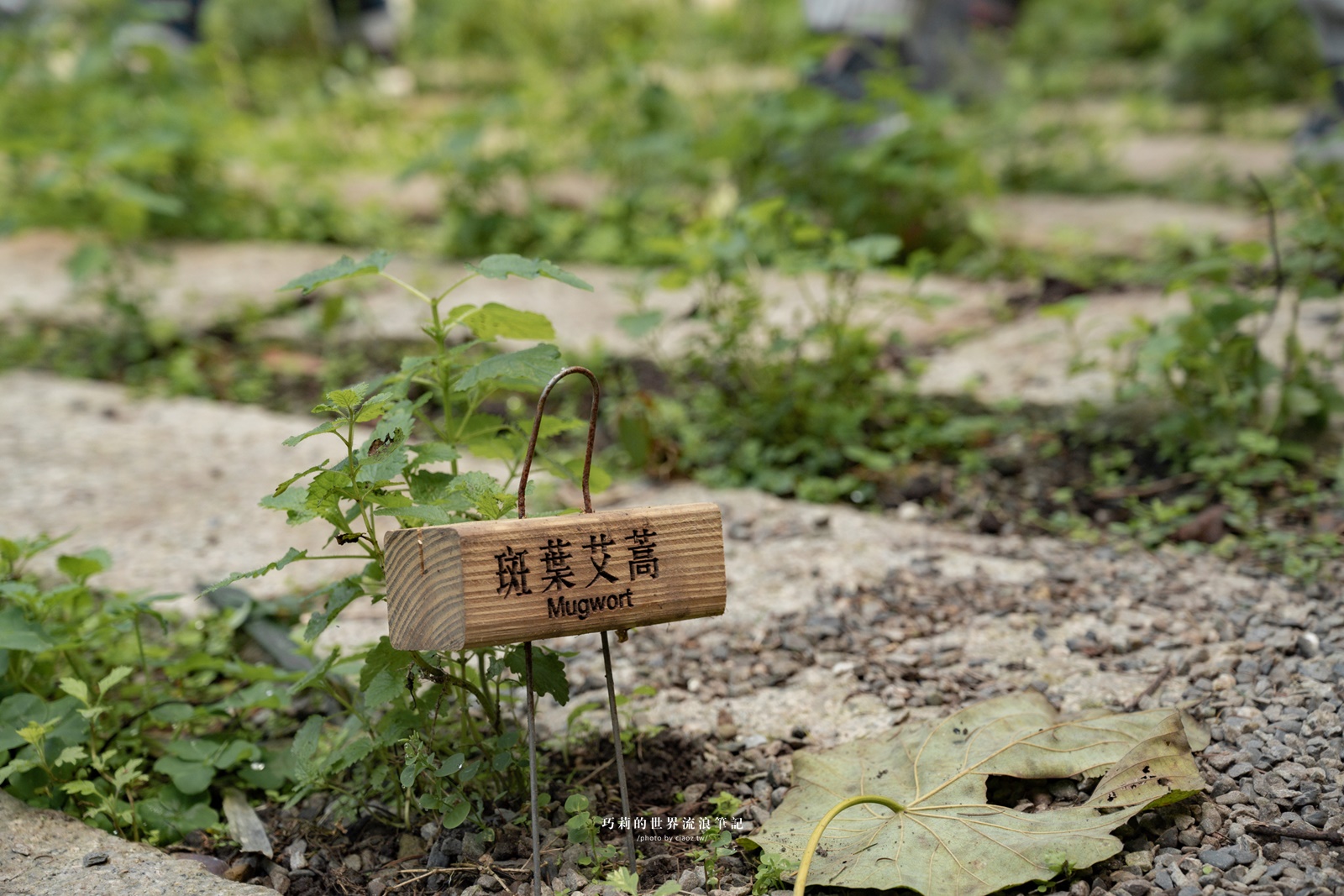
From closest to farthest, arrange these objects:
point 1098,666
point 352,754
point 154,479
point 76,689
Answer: point 352,754 → point 76,689 → point 1098,666 → point 154,479

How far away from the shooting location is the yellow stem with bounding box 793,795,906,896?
1.40m

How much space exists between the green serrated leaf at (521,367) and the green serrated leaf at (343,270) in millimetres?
205

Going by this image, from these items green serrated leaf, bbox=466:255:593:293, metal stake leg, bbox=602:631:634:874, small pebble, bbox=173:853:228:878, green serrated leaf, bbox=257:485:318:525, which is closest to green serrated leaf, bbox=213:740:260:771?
small pebble, bbox=173:853:228:878

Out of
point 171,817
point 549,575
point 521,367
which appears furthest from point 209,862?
point 521,367

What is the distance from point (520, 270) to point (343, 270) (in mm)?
265

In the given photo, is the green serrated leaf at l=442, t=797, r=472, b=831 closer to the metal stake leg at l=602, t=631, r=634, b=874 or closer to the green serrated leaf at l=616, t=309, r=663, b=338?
the metal stake leg at l=602, t=631, r=634, b=874

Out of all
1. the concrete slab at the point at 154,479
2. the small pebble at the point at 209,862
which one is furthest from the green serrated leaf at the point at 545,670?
the concrete slab at the point at 154,479

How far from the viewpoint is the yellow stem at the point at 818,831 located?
140 centimetres

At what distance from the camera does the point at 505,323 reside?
1.69m

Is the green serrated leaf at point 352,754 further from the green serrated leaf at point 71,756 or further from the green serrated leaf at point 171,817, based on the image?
the green serrated leaf at point 71,756

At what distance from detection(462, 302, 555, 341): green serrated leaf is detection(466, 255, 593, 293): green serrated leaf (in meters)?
0.08

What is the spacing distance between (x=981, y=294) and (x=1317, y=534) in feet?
6.97

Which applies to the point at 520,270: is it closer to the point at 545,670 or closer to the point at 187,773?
the point at 545,670

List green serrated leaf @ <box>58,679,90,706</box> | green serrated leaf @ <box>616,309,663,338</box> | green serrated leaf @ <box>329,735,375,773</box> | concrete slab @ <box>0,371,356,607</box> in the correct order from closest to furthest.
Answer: green serrated leaf @ <box>329,735,375,773</box> → green serrated leaf @ <box>58,679,90,706</box> → concrete slab @ <box>0,371,356,607</box> → green serrated leaf @ <box>616,309,663,338</box>
